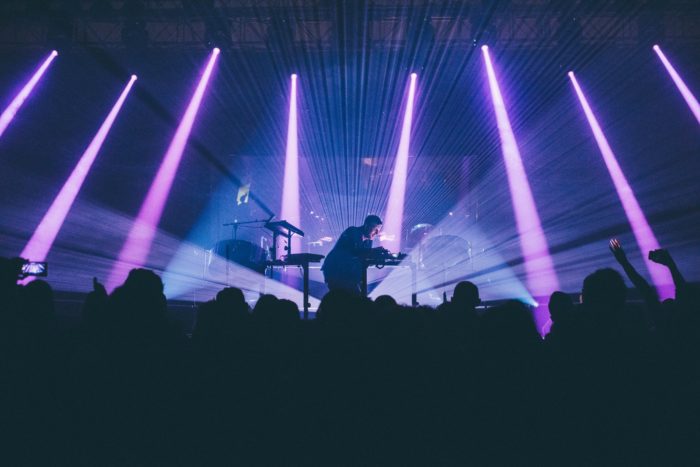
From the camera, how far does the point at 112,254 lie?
892 centimetres

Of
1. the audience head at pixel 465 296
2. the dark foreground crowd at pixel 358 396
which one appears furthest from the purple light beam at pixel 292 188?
the dark foreground crowd at pixel 358 396

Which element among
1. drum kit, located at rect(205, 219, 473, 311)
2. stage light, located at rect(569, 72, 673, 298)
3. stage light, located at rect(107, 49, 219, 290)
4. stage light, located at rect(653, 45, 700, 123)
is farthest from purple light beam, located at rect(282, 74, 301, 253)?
stage light, located at rect(653, 45, 700, 123)

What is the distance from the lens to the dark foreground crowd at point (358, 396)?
1724 mm

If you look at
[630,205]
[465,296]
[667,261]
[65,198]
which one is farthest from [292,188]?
[667,261]

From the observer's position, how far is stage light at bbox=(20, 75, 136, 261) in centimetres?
821

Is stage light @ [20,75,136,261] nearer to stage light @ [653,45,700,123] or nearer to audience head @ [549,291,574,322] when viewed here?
audience head @ [549,291,574,322]

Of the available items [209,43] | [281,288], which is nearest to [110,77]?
[209,43]

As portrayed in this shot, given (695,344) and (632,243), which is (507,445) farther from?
(632,243)

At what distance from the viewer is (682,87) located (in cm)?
802

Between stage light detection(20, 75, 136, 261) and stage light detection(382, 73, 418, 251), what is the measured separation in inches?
208

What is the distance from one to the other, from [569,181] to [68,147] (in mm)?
9553

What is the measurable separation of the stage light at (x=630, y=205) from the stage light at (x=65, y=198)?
8.29m

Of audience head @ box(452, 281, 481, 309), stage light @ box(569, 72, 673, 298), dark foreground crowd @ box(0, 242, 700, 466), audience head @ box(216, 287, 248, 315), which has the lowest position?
dark foreground crowd @ box(0, 242, 700, 466)

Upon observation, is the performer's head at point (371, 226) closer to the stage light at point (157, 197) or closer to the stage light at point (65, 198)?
the stage light at point (157, 197)
